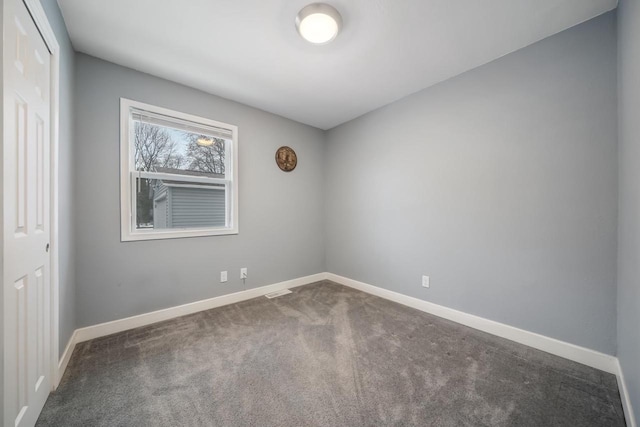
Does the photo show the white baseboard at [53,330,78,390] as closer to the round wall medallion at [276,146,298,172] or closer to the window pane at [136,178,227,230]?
the window pane at [136,178,227,230]

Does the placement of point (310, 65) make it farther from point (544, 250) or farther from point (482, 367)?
point (482, 367)

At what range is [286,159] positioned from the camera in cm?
349

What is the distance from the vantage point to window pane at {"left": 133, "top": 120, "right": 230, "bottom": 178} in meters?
2.44

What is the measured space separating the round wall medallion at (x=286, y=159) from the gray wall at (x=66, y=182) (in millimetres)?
2062

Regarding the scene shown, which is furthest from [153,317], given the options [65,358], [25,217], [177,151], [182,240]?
[177,151]

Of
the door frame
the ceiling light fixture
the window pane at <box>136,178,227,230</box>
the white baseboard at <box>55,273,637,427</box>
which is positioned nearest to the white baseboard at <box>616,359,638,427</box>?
the white baseboard at <box>55,273,637,427</box>

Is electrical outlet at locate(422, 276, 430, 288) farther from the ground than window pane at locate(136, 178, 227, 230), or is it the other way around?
window pane at locate(136, 178, 227, 230)

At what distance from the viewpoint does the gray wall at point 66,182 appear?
1.67m

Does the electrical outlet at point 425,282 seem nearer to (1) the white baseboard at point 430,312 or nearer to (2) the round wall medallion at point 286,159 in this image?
(1) the white baseboard at point 430,312

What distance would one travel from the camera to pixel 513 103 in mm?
2100

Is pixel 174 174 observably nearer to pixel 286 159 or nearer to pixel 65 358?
pixel 286 159

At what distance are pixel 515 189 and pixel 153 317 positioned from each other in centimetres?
365

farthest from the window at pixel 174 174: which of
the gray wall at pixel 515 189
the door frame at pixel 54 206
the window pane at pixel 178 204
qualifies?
the gray wall at pixel 515 189

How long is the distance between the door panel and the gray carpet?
36 cm
